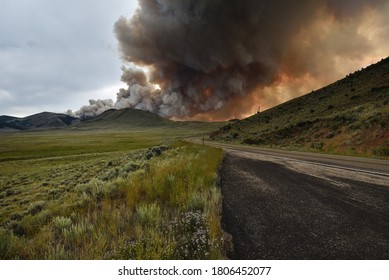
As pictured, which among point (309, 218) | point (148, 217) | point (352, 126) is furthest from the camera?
point (352, 126)

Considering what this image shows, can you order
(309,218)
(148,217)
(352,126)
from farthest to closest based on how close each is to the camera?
1. (352,126)
2. (309,218)
3. (148,217)

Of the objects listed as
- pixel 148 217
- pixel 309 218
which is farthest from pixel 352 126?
pixel 148 217

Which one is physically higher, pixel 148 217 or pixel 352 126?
pixel 352 126

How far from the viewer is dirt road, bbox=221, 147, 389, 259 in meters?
2.95

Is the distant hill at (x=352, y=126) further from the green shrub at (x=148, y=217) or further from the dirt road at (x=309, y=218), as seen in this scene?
the green shrub at (x=148, y=217)

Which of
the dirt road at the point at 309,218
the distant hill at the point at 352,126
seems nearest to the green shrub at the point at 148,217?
the dirt road at the point at 309,218

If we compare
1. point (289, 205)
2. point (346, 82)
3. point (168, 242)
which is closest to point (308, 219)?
point (289, 205)

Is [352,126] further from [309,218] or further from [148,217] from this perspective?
[148,217]

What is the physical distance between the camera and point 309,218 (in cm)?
404

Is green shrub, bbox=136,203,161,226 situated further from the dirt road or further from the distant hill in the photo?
the distant hill

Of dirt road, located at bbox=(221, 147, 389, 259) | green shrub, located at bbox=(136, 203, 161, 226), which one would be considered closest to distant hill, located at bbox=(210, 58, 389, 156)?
dirt road, located at bbox=(221, 147, 389, 259)

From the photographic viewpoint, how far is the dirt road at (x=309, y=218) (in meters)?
2.95
